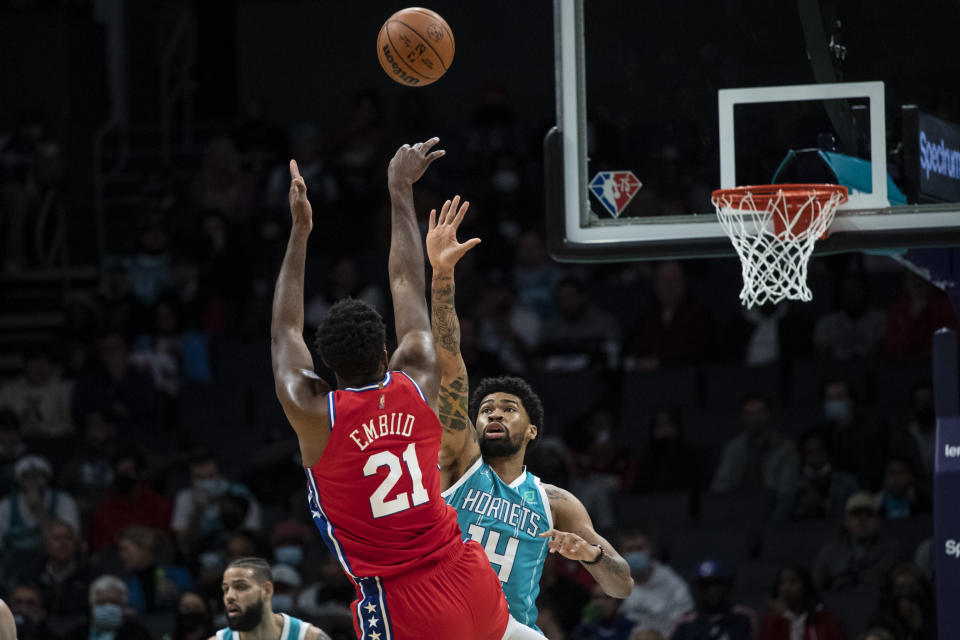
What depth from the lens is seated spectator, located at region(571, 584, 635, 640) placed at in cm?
891

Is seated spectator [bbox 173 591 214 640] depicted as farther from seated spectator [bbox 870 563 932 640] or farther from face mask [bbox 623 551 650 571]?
seated spectator [bbox 870 563 932 640]

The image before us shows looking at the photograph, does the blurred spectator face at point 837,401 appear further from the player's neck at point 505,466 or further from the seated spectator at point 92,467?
the seated spectator at point 92,467

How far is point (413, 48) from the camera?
20.2 ft

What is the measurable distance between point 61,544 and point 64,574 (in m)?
0.20

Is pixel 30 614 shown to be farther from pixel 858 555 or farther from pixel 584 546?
pixel 584 546

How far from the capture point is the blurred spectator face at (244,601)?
289 inches

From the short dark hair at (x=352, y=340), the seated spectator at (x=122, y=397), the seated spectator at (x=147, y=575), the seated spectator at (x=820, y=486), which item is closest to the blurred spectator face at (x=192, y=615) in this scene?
the seated spectator at (x=147, y=575)

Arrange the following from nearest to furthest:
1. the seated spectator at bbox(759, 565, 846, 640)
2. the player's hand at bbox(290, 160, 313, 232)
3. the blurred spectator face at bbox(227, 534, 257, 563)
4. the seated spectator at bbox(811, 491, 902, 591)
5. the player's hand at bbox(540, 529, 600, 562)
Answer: the player's hand at bbox(290, 160, 313, 232), the player's hand at bbox(540, 529, 600, 562), the seated spectator at bbox(759, 565, 846, 640), the seated spectator at bbox(811, 491, 902, 591), the blurred spectator face at bbox(227, 534, 257, 563)

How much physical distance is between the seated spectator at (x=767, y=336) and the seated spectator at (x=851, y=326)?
5.6 inches

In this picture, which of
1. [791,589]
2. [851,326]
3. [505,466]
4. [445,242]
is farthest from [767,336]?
[445,242]

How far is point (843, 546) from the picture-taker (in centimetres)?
917

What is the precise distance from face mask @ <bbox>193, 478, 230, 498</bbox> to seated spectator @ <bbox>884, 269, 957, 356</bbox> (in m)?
4.74

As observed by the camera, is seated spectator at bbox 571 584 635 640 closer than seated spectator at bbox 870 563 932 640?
No

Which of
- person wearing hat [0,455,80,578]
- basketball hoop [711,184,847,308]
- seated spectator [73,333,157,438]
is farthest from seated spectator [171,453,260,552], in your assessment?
basketball hoop [711,184,847,308]
